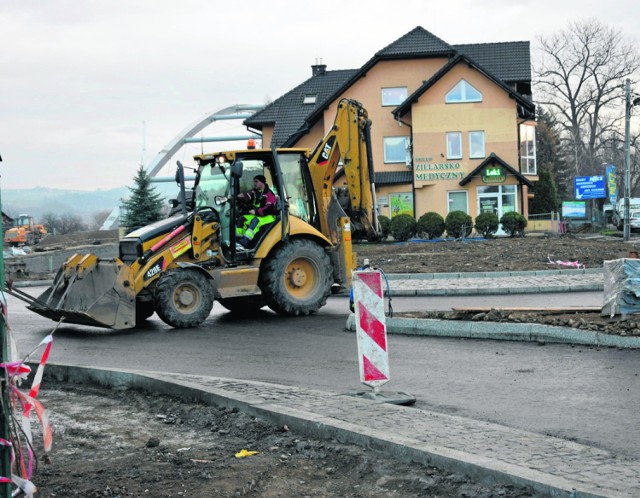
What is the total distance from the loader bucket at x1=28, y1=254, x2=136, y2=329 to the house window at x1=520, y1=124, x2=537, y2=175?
41.6 m

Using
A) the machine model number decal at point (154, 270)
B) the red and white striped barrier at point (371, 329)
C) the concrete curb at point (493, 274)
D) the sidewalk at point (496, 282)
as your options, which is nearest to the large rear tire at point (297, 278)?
the machine model number decal at point (154, 270)

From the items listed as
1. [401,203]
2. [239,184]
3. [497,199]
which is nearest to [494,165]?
[497,199]

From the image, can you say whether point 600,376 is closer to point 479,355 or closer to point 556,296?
point 479,355

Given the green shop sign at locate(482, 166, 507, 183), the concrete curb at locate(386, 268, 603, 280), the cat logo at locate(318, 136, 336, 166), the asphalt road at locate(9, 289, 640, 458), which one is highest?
the green shop sign at locate(482, 166, 507, 183)

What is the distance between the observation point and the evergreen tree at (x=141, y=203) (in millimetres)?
50781

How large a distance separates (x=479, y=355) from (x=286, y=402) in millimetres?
3789

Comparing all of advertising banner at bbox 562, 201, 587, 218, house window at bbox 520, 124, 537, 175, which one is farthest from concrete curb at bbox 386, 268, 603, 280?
advertising banner at bbox 562, 201, 587, 218

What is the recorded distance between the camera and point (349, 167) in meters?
16.9

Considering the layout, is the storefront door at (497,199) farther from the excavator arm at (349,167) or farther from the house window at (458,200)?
the excavator arm at (349,167)

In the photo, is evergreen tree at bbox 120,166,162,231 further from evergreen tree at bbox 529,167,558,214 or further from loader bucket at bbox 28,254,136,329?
loader bucket at bbox 28,254,136,329

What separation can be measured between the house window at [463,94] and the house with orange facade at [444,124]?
0.18 ft

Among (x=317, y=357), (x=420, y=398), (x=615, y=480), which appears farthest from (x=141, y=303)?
(x=615, y=480)

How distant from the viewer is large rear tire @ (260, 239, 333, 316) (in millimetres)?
15641

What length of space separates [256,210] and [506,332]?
549cm
